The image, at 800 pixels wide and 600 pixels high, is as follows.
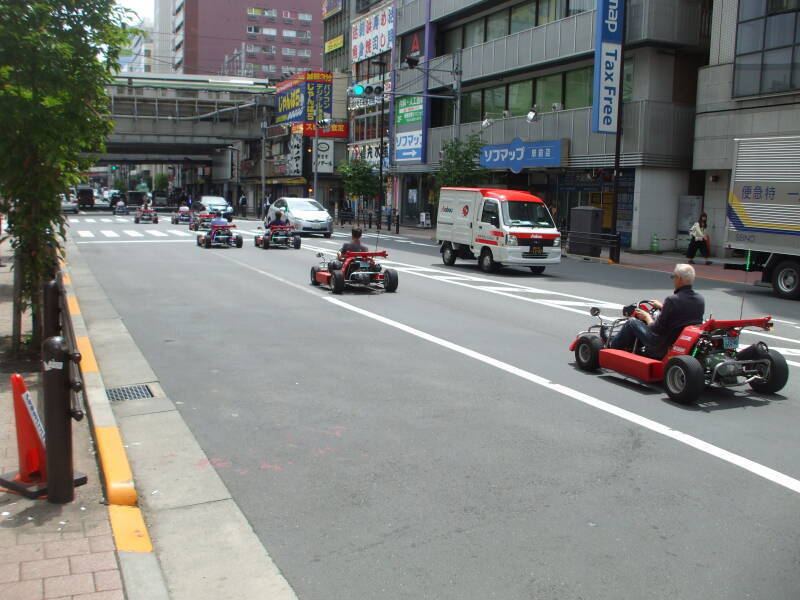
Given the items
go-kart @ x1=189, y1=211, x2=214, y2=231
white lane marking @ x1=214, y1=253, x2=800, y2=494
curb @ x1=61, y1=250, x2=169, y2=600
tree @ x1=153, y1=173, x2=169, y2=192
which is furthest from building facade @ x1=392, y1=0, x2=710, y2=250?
tree @ x1=153, y1=173, x2=169, y2=192

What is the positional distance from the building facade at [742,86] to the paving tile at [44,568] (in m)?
25.5

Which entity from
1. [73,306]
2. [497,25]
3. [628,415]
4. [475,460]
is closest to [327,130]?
[497,25]

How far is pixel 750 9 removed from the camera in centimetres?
2619

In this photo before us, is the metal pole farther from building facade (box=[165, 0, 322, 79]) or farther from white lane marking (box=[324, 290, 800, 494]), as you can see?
building facade (box=[165, 0, 322, 79])

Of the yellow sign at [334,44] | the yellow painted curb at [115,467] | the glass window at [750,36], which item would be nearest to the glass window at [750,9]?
the glass window at [750,36]

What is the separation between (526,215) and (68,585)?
19164 mm

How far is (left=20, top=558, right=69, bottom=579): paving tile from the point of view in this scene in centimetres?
418

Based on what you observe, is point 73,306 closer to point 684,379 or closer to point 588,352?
point 588,352

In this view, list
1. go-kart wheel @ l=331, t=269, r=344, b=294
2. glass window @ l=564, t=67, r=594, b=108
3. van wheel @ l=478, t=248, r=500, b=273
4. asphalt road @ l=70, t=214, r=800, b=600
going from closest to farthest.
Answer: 1. asphalt road @ l=70, t=214, r=800, b=600
2. go-kart wheel @ l=331, t=269, r=344, b=294
3. van wheel @ l=478, t=248, r=500, b=273
4. glass window @ l=564, t=67, r=594, b=108

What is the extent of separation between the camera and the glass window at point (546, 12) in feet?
116

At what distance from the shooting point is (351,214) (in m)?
55.5

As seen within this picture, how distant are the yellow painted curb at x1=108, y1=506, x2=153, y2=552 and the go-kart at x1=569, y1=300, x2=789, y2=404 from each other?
530 cm

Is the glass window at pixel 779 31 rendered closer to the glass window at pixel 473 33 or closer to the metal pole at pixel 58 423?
the glass window at pixel 473 33

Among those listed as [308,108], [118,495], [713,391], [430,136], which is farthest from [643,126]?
[308,108]
